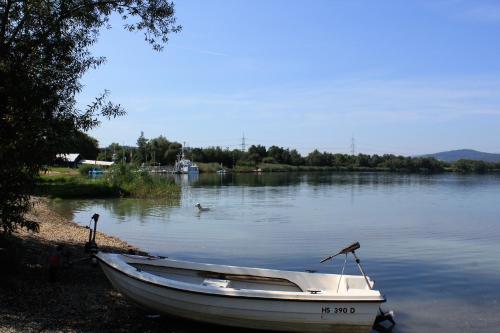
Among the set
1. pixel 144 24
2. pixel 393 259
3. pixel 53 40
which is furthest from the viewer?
pixel 393 259

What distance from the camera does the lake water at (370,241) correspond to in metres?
15.1

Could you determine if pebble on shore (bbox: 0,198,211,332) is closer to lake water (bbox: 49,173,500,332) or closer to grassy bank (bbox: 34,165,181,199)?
lake water (bbox: 49,173,500,332)

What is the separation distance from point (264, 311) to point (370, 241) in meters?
18.7

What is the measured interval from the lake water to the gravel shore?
6.44 m

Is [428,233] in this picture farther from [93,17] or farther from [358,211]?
[93,17]

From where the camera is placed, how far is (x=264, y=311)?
10305 mm

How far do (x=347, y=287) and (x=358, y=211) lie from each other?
1390 inches

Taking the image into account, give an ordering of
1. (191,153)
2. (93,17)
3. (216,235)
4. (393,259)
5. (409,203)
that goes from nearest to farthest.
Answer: (93,17), (393,259), (216,235), (409,203), (191,153)

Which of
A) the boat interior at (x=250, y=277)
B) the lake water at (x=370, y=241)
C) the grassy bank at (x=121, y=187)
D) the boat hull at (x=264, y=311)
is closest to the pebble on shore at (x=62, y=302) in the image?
the boat hull at (x=264, y=311)

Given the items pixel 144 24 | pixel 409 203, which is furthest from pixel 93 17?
pixel 409 203

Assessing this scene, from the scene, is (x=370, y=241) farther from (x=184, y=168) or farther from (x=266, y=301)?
(x=184, y=168)

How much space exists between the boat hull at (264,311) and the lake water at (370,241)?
3.08 metres

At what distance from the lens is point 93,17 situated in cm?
1381

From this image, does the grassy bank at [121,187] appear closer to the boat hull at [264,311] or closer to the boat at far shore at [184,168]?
the boat hull at [264,311]
